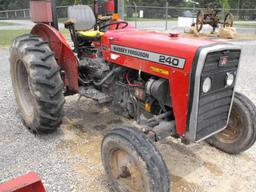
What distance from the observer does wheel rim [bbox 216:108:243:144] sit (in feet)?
10.3

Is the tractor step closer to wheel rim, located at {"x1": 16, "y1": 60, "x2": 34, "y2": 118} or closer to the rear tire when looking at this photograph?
the rear tire

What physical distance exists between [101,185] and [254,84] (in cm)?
458

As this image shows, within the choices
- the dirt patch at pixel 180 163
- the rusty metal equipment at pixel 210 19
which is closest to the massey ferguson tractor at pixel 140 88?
the dirt patch at pixel 180 163

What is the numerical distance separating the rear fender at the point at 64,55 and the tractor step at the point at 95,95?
0.37 feet

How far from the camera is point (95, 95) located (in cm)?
359

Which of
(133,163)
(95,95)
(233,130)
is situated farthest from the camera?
(95,95)

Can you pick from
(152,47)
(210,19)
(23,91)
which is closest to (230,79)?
(152,47)

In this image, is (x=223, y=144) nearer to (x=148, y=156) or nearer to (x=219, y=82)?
(x=219, y=82)

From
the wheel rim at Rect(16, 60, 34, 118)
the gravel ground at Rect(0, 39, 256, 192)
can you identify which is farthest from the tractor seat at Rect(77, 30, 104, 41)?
the gravel ground at Rect(0, 39, 256, 192)

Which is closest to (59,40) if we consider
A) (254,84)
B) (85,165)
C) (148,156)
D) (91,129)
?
(91,129)

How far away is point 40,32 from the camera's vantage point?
401 centimetres

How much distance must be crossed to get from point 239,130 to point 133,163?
4.74 ft

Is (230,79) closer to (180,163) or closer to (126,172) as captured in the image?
(180,163)

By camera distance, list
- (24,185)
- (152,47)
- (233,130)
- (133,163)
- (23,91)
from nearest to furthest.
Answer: (24,185)
(133,163)
(152,47)
(233,130)
(23,91)
